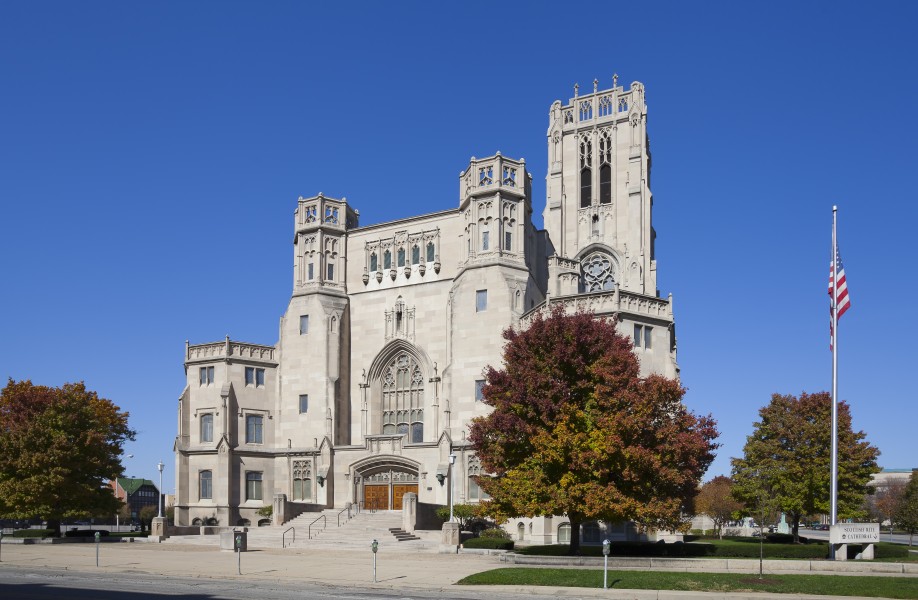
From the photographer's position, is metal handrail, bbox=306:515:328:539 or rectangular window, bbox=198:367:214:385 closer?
metal handrail, bbox=306:515:328:539

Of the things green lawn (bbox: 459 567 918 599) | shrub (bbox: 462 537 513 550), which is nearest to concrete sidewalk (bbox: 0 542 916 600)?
green lawn (bbox: 459 567 918 599)

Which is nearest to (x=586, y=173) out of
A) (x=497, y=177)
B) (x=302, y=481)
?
(x=497, y=177)

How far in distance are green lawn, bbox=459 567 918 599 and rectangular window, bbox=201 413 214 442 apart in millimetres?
37378

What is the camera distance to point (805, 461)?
48594 millimetres

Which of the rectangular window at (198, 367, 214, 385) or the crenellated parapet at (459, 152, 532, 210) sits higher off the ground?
the crenellated parapet at (459, 152, 532, 210)

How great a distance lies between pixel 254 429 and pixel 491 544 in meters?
26.5

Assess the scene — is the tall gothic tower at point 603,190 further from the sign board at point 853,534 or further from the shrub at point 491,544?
the sign board at point 853,534

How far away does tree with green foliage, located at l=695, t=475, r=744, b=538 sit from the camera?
78750 mm

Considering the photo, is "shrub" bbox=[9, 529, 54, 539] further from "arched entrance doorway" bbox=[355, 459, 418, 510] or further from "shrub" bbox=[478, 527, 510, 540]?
"shrub" bbox=[478, 527, 510, 540]

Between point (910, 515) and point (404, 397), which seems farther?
point (910, 515)

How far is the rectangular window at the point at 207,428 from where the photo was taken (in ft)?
204

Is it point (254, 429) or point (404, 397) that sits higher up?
point (404, 397)

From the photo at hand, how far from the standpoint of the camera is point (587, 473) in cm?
3388

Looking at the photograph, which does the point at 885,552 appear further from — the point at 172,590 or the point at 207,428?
the point at 207,428
